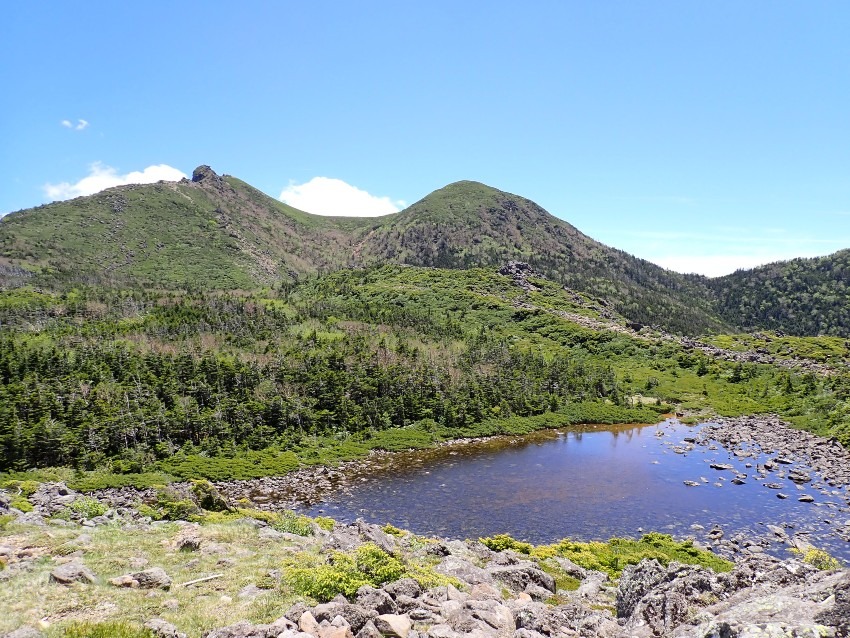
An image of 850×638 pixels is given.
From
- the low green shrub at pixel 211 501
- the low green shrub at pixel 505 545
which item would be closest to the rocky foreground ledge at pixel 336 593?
the low green shrub at pixel 505 545

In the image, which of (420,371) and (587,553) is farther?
(420,371)

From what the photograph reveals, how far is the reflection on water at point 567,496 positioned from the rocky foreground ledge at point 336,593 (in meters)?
22.5

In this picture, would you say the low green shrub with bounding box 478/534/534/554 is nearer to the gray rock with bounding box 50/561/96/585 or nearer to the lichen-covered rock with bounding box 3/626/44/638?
the gray rock with bounding box 50/561/96/585

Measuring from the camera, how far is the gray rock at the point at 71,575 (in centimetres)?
1934

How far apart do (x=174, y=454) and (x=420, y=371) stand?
5592 cm

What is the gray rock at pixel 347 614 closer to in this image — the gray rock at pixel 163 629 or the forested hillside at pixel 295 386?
the gray rock at pixel 163 629

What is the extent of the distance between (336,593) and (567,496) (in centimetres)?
4919

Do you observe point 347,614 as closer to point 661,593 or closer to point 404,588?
point 404,588

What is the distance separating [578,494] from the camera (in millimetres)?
62125

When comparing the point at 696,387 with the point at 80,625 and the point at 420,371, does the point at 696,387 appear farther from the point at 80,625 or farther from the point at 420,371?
the point at 80,625

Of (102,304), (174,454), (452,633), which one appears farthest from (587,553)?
(102,304)

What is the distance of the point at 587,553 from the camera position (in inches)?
1591

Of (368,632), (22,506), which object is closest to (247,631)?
(368,632)

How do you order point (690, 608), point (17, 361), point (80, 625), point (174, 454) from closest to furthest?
point (80, 625) < point (690, 608) < point (174, 454) < point (17, 361)
